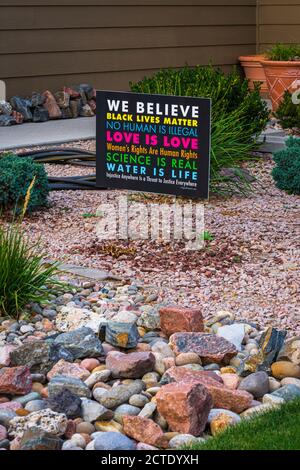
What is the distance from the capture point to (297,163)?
871cm

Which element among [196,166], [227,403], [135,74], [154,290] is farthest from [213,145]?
[135,74]

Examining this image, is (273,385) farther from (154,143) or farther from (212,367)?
(154,143)

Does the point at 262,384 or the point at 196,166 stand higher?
the point at 196,166

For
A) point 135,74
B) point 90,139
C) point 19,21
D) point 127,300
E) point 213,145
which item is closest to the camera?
point 127,300

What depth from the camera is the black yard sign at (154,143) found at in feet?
22.7

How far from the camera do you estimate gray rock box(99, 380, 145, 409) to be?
4336 mm

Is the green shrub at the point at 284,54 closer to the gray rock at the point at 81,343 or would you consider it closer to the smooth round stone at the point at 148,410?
the gray rock at the point at 81,343

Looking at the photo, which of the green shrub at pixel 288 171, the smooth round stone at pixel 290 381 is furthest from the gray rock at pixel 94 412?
the green shrub at pixel 288 171

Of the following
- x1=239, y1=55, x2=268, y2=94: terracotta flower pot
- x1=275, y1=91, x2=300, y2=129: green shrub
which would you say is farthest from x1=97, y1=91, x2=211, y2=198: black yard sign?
x1=239, y1=55, x2=268, y2=94: terracotta flower pot

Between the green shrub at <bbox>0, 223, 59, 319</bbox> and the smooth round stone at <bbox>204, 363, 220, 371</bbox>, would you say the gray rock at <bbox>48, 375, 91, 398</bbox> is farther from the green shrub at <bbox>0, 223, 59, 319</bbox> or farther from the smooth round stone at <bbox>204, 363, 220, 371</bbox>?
the green shrub at <bbox>0, 223, 59, 319</bbox>

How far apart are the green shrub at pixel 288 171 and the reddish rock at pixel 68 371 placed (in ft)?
14.6

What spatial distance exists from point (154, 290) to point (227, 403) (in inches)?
69.8

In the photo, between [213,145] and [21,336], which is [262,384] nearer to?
[21,336]

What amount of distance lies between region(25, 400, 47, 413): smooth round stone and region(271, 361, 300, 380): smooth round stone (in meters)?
1.13
